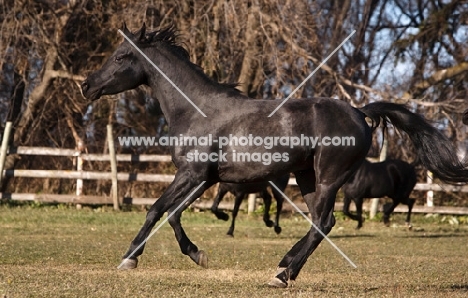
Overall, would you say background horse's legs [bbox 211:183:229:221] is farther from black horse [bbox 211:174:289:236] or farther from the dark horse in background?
the dark horse in background

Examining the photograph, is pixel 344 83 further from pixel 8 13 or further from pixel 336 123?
pixel 336 123

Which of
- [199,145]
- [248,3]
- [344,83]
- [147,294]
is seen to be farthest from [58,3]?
[147,294]

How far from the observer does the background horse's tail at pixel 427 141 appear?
8.48 m

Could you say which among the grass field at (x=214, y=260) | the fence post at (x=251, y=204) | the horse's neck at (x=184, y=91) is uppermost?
the horse's neck at (x=184, y=91)

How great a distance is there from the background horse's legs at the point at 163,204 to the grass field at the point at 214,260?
224mm

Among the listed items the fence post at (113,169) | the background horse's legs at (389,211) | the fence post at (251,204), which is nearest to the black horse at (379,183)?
the background horse's legs at (389,211)

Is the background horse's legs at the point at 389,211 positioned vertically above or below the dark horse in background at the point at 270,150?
below

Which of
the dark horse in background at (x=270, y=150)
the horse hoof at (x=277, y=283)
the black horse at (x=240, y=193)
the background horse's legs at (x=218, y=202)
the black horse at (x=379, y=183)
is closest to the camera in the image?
the horse hoof at (x=277, y=283)

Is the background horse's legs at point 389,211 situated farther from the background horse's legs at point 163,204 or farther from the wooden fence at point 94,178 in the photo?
the background horse's legs at point 163,204

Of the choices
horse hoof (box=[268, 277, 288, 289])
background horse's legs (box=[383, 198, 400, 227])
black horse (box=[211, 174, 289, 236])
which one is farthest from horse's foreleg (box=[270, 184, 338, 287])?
background horse's legs (box=[383, 198, 400, 227])

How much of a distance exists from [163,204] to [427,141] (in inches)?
107

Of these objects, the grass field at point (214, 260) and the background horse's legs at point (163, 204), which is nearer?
the grass field at point (214, 260)

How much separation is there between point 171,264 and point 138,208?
35.6 feet

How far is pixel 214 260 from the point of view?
10203mm
